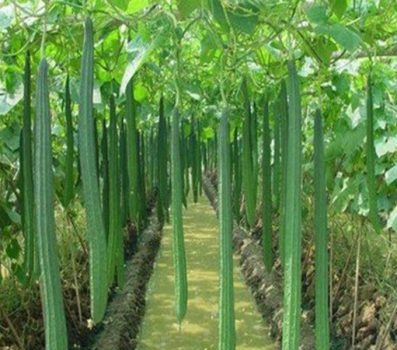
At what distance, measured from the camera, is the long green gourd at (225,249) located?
1.84 metres

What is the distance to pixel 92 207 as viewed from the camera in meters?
1.68

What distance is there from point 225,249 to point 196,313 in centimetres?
509

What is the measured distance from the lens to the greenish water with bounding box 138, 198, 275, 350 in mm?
6035

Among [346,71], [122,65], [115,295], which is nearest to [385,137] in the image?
[346,71]

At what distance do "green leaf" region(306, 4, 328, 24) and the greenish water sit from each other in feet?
13.3

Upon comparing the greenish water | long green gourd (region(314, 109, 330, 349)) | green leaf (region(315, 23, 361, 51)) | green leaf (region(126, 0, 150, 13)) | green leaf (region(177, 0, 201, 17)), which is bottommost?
the greenish water

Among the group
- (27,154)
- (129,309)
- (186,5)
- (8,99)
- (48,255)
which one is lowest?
(129,309)

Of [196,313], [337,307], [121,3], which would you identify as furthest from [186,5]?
[196,313]

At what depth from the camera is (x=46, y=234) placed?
5.35 feet

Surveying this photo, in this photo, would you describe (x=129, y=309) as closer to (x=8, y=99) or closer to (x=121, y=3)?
(x=8, y=99)

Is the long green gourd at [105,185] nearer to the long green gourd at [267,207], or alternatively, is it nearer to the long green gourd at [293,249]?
the long green gourd at [267,207]

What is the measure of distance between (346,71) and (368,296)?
7.41 feet

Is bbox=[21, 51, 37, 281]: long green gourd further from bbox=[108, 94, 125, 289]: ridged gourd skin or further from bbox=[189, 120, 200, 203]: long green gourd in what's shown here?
bbox=[189, 120, 200, 203]: long green gourd

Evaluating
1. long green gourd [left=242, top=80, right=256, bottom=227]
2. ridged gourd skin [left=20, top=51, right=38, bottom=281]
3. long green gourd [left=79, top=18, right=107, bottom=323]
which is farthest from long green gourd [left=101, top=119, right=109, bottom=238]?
long green gourd [left=79, top=18, right=107, bottom=323]
